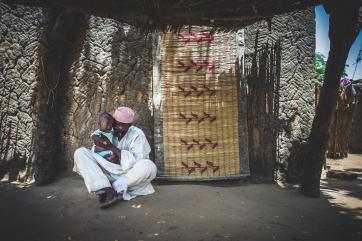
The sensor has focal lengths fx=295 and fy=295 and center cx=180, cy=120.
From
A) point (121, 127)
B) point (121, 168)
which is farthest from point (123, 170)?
point (121, 127)

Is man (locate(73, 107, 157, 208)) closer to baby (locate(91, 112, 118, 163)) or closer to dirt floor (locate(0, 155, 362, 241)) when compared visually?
baby (locate(91, 112, 118, 163))

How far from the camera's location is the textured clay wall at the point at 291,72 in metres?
4.70

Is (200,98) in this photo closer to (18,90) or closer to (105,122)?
(105,122)

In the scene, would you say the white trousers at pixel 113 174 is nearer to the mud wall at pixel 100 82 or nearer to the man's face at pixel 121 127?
the man's face at pixel 121 127

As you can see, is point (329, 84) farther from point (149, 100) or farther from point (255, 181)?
point (149, 100)

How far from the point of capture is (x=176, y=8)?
291cm

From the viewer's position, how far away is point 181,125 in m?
4.57

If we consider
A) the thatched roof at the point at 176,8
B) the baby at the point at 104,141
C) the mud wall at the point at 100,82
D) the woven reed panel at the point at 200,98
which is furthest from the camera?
the mud wall at the point at 100,82

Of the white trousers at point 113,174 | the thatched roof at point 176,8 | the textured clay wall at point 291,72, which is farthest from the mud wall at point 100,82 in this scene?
the thatched roof at point 176,8

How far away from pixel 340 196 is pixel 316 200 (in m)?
0.64

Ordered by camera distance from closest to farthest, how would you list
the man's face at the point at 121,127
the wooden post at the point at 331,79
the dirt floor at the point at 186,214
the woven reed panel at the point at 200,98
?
1. the dirt floor at the point at 186,214
2. the wooden post at the point at 331,79
3. the man's face at the point at 121,127
4. the woven reed panel at the point at 200,98

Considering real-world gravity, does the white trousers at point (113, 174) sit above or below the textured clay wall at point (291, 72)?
below

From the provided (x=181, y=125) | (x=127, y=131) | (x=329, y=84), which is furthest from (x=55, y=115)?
(x=329, y=84)

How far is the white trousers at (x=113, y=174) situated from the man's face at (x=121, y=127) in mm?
454
